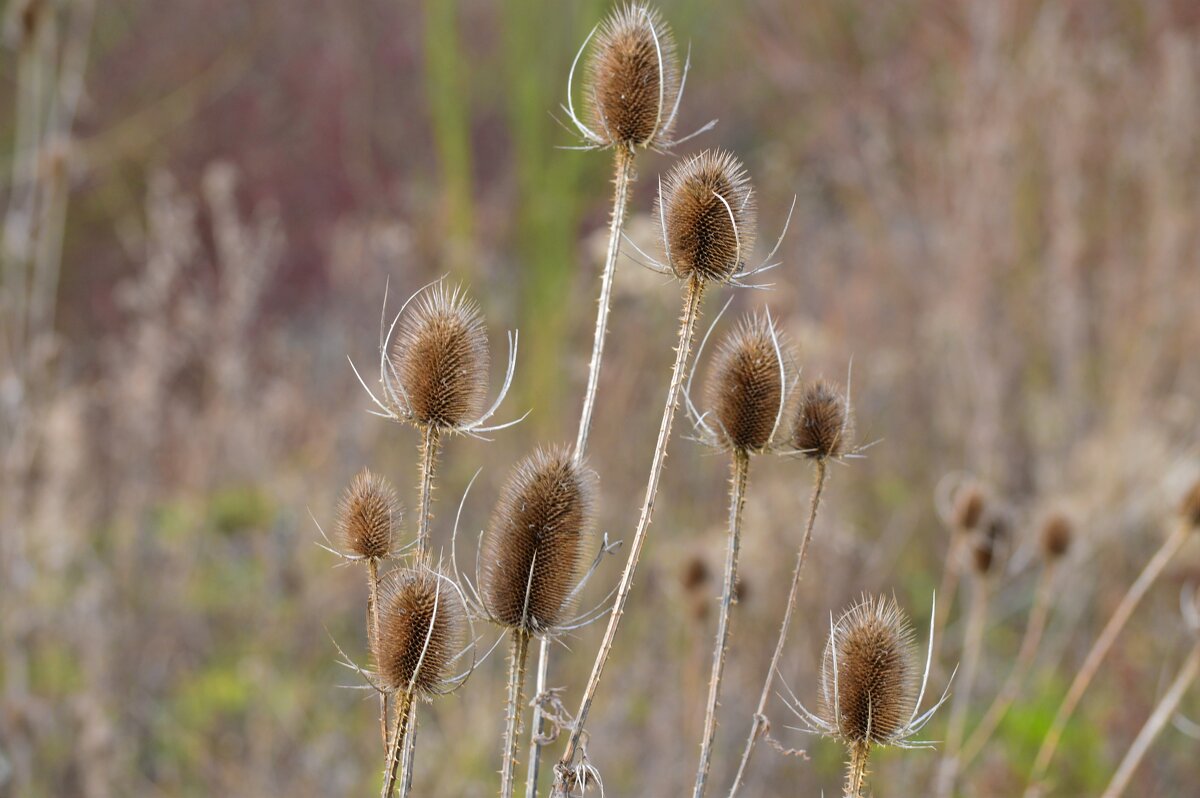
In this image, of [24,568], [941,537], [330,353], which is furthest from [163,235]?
[330,353]

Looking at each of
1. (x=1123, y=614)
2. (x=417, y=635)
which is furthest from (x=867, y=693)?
(x=1123, y=614)

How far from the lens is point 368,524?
3.68ft

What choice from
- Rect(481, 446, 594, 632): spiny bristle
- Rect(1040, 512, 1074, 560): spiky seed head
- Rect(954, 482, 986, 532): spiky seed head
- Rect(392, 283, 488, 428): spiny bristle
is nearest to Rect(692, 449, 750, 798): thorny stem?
Rect(481, 446, 594, 632): spiny bristle

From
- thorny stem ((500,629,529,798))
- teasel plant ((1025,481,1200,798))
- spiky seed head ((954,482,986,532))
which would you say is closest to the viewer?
thorny stem ((500,629,529,798))

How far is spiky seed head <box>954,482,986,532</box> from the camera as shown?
2.08 meters

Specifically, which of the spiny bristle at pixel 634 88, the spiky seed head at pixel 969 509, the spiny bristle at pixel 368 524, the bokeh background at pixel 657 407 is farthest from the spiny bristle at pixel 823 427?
the bokeh background at pixel 657 407

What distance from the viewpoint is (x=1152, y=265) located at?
5.33 meters

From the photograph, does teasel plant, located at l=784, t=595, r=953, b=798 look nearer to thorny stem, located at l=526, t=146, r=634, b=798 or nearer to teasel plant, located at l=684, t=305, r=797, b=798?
teasel plant, located at l=684, t=305, r=797, b=798

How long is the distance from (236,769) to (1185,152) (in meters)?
4.77

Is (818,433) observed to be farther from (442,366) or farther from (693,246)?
(442,366)

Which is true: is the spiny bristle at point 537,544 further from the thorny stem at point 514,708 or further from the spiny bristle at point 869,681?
the spiny bristle at point 869,681

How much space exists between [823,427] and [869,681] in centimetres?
27

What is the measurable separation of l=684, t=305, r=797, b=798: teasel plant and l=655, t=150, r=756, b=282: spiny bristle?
2.6 inches

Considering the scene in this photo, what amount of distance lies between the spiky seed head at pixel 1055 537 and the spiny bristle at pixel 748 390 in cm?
122
